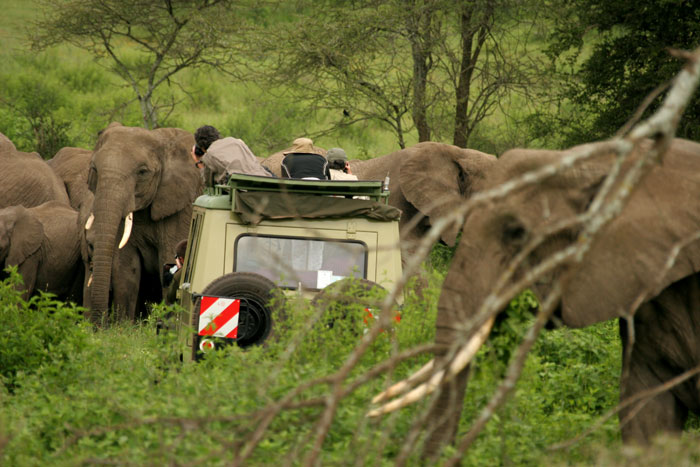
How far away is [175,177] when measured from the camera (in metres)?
12.0

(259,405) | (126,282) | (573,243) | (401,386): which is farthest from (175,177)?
(401,386)

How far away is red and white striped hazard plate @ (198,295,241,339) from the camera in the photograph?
6.12 metres

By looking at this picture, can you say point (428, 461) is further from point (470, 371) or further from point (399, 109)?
point (399, 109)

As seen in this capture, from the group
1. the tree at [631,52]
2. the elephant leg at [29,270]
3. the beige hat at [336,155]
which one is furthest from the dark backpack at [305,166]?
the tree at [631,52]

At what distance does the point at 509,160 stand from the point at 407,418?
1207mm

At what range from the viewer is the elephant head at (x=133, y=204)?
34.8 feet

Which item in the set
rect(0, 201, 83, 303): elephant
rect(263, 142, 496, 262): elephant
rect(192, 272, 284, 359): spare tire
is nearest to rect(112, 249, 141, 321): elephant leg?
rect(0, 201, 83, 303): elephant

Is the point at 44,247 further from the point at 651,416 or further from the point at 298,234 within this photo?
the point at 651,416

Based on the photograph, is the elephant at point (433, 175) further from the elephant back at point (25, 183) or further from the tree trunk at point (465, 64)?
the elephant back at point (25, 183)

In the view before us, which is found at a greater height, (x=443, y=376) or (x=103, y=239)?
(x=103, y=239)

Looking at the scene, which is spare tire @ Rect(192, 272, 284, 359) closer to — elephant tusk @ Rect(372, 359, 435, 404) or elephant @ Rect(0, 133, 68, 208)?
elephant tusk @ Rect(372, 359, 435, 404)

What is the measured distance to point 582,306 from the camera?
420cm

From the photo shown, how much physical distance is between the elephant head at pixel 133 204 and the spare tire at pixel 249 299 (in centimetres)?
448

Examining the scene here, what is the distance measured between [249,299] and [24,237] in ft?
19.3
